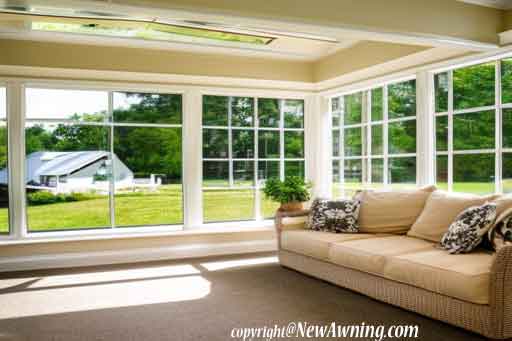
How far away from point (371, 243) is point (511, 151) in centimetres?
154

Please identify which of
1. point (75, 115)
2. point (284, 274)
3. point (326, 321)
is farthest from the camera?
point (75, 115)

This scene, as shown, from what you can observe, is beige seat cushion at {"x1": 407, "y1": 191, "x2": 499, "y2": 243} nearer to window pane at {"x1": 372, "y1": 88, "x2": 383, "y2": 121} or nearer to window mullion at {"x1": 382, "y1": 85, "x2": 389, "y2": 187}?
window mullion at {"x1": 382, "y1": 85, "x2": 389, "y2": 187}

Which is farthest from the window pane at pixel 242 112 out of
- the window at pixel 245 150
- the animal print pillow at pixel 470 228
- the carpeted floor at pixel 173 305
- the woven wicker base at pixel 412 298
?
the animal print pillow at pixel 470 228

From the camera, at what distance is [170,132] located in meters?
6.17

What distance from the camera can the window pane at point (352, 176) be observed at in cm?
613

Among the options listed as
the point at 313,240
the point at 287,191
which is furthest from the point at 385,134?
the point at 313,240

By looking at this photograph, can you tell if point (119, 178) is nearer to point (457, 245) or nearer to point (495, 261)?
point (457, 245)

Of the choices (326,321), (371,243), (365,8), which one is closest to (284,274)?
(371,243)

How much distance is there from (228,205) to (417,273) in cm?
345

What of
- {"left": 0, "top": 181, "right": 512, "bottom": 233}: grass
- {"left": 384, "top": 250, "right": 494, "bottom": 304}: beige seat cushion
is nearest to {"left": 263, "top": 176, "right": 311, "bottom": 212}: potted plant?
{"left": 0, "top": 181, "right": 512, "bottom": 233}: grass

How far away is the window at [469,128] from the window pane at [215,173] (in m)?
2.76

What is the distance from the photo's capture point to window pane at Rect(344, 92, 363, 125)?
6.12m

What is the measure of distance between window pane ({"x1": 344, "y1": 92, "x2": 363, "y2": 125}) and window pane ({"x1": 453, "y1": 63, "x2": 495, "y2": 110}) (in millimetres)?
1487

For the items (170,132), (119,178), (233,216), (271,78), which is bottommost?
(233,216)
